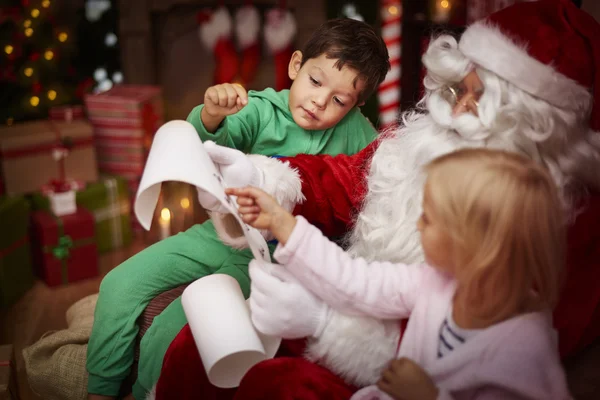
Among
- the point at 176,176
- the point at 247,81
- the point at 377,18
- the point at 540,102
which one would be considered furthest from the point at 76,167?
the point at 540,102

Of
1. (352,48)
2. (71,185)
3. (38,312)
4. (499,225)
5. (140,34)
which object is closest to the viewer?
(499,225)

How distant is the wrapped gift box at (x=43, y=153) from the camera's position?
2.11 m

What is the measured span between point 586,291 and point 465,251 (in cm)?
30

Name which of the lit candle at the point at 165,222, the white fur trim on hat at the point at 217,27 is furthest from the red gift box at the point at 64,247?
the white fur trim on hat at the point at 217,27

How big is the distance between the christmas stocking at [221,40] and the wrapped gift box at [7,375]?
1444 millimetres

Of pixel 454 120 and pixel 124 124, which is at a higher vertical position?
pixel 454 120

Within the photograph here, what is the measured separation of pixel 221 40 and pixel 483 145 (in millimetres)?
1813

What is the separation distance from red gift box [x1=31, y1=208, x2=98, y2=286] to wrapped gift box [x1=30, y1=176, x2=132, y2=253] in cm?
8

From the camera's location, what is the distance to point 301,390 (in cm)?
83

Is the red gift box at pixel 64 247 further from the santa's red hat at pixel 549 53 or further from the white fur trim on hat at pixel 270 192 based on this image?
the santa's red hat at pixel 549 53

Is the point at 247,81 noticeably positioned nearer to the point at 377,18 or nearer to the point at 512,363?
the point at 377,18

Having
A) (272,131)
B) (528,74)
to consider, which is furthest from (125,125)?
(528,74)

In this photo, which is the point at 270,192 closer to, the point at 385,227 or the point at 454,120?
the point at 385,227

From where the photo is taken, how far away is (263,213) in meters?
0.80
